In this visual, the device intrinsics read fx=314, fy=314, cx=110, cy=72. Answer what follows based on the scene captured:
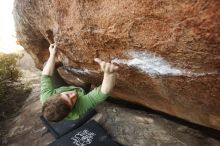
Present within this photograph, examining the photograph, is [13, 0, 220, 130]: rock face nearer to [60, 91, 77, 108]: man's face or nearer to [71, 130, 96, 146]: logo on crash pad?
[60, 91, 77, 108]: man's face

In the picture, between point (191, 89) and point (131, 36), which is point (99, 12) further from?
point (191, 89)

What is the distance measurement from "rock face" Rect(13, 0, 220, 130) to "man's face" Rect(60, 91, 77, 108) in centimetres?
70

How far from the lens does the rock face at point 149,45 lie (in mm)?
2998

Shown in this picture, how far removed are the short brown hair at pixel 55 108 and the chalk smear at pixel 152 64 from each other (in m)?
0.95

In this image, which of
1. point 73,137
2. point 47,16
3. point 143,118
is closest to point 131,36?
point 47,16

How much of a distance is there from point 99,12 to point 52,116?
1.44 m

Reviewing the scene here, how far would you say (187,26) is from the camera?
298 cm

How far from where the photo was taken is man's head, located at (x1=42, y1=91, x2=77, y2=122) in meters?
3.94

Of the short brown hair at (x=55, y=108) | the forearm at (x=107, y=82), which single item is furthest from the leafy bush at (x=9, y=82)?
the forearm at (x=107, y=82)

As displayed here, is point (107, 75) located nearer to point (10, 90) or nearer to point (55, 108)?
point (55, 108)

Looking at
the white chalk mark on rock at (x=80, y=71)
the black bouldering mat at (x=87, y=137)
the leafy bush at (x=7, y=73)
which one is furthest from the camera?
the leafy bush at (x=7, y=73)

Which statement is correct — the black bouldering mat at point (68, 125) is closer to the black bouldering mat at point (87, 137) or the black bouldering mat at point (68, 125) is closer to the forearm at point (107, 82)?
the black bouldering mat at point (87, 137)

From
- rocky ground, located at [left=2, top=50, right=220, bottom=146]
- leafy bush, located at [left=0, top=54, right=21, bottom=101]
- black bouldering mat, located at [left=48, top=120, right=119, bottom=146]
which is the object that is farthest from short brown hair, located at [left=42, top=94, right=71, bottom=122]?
leafy bush, located at [left=0, top=54, right=21, bottom=101]

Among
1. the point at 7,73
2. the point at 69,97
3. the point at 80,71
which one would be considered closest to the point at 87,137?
the point at 80,71
